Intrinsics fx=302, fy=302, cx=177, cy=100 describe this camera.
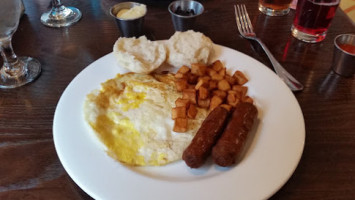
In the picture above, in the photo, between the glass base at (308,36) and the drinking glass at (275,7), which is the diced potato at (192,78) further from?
the drinking glass at (275,7)

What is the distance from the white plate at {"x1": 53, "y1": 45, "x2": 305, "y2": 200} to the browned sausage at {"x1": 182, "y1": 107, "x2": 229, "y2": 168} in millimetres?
63

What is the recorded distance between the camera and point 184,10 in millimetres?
1813

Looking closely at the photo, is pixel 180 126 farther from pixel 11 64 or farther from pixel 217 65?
pixel 11 64

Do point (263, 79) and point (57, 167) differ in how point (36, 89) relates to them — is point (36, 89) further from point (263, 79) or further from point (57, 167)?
point (263, 79)

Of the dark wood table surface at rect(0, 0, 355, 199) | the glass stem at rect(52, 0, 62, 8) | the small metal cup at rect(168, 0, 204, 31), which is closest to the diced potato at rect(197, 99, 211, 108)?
the dark wood table surface at rect(0, 0, 355, 199)

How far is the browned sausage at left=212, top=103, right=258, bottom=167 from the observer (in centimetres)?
106

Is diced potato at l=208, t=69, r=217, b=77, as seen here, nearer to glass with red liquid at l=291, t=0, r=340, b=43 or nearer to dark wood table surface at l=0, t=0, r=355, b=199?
dark wood table surface at l=0, t=0, r=355, b=199

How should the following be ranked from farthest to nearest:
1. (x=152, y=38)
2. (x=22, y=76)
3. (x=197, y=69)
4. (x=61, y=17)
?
(x=61, y=17) → (x=152, y=38) → (x=22, y=76) → (x=197, y=69)

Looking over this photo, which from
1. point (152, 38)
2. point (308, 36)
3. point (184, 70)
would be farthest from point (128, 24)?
point (308, 36)

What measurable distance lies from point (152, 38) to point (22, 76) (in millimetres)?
753

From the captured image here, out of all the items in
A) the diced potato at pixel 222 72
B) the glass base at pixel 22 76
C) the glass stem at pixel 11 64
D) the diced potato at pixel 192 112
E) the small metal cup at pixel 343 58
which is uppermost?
the small metal cup at pixel 343 58

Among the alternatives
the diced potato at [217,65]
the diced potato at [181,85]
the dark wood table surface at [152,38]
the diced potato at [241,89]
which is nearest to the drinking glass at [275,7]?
the dark wood table surface at [152,38]

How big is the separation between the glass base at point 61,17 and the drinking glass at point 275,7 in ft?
4.14

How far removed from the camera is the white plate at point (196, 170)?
987mm
